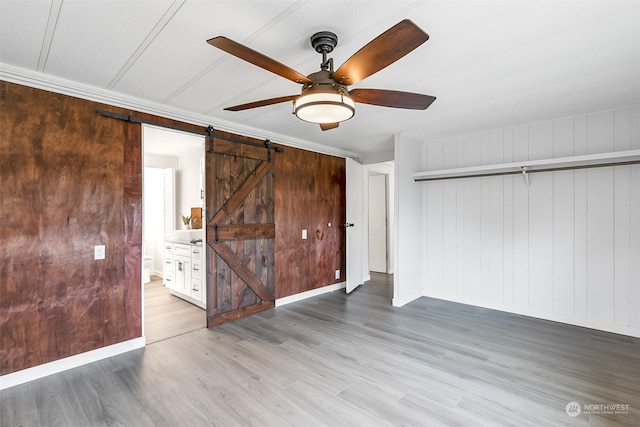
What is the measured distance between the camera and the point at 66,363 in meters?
2.60

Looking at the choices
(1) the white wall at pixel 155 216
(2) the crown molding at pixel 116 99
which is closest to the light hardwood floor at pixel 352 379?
(2) the crown molding at pixel 116 99

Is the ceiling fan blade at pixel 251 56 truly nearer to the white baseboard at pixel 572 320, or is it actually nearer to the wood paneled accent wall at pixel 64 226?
the wood paneled accent wall at pixel 64 226

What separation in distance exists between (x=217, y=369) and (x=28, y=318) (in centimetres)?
Result: 154

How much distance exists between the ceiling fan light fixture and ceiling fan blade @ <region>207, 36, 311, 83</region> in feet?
0.34

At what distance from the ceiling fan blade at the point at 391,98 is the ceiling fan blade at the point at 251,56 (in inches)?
15.5

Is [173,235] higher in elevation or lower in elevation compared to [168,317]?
higher

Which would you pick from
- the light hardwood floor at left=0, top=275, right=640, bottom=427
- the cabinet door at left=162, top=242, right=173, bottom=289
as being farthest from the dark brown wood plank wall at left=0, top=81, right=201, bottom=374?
the cabinet door at left=162, top=242, right=173, bottom=289

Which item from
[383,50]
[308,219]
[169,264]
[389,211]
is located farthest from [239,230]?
[389,211]

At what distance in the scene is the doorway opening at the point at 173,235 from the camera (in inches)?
154

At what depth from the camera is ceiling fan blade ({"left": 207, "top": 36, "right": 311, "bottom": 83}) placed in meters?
1.46

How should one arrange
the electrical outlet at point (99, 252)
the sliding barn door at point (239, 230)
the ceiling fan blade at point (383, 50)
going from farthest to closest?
1. the sliding barn door at point (239, 230)
2. the electrical outlet at point (99, 252)
3. the ceiling fan blade at point (383, 50)

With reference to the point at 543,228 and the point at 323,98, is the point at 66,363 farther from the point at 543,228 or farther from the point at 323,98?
the point at 543,228

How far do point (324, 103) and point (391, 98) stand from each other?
1.84 feet

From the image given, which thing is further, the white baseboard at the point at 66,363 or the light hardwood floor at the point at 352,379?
the white baseboard at the point at 66,363
